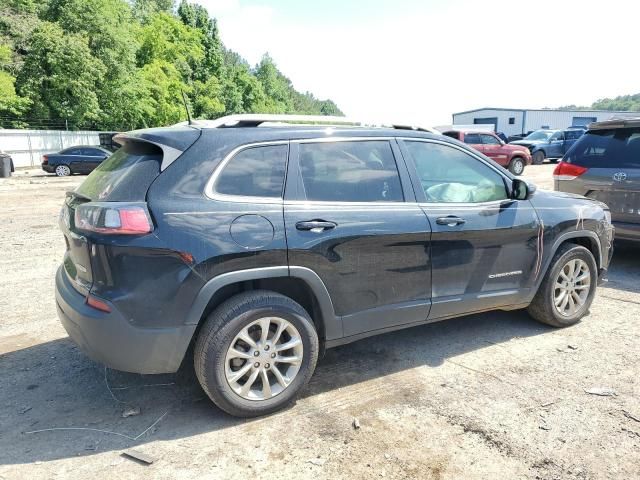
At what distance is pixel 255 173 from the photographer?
310cm

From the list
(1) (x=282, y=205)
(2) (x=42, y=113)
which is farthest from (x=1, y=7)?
(1) (x=282, y=205)

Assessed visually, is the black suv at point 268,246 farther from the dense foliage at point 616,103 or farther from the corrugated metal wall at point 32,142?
the dense foliage at point 616,103

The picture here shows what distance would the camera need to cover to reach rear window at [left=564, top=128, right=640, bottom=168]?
6.02 m

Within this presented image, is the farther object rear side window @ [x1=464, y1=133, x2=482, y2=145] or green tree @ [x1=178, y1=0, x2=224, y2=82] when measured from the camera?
green tree @ [x1=178, y1=0, x2=224, y2=82]

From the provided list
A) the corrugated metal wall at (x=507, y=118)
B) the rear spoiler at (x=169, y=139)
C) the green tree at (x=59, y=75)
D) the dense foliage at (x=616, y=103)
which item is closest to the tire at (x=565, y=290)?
the rear spoiler at (x=169, y=139)

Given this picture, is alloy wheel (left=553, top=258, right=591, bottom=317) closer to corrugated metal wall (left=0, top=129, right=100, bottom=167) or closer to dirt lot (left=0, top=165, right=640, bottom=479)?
dirt lot (left=0, top=165, right=640, bottom=479)

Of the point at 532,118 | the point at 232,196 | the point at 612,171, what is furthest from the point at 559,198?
the point at 532,118

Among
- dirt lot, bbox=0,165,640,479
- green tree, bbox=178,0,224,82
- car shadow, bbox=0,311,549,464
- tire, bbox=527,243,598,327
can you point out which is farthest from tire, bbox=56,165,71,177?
green tree, bbox=178,0,224,82

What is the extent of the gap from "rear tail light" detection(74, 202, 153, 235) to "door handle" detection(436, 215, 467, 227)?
200 cm

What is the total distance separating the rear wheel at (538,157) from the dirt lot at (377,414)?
23.5 m

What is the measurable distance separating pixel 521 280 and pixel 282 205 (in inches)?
88.0

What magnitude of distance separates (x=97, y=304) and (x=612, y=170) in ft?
19.5

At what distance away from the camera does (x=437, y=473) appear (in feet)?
8.54

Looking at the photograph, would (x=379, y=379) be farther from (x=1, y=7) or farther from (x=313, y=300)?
(x=1, y=7)
